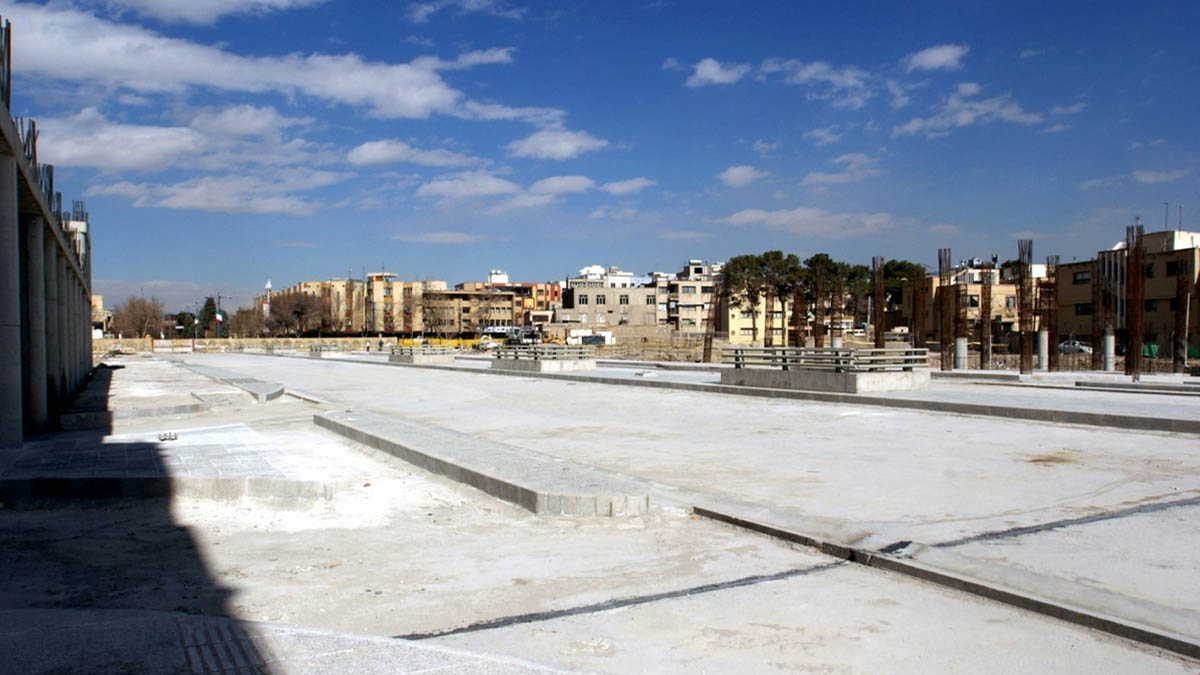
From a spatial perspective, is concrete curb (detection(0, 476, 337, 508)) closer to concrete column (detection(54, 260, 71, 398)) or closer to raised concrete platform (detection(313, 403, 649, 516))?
raised concrete platform (detection(313, 403, 649, 516))

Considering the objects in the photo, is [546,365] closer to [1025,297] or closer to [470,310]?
[1025,297]

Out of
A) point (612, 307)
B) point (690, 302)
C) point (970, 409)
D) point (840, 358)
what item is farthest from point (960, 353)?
point (612, 307)

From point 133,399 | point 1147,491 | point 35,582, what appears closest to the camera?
point 35,582

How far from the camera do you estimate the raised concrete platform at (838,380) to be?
19.2 metres

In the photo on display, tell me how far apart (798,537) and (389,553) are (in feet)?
10.00

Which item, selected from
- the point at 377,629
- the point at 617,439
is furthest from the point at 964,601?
the point at 617,439

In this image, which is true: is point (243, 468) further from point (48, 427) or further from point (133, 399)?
point (133, 399)

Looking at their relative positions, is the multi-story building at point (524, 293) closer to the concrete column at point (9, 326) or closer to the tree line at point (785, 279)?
the tree line at point (785, 279)

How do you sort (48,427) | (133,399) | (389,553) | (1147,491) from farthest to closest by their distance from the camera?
(133,399), (48,427), (1147,491), (389,553)

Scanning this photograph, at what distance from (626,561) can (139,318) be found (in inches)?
5742

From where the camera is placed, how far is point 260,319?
148875mm

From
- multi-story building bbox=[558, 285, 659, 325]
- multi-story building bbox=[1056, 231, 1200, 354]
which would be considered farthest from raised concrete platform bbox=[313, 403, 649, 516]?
multi-story building bbox=[558, 285, 659, 325]

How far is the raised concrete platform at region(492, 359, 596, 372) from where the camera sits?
32.7 meters

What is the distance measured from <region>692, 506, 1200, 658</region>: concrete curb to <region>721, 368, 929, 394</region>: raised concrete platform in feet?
41.7
